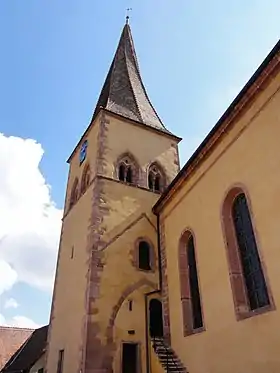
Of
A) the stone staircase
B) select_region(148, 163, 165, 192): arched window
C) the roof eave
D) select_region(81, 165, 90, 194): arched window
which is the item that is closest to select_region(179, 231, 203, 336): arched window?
the stone staircase

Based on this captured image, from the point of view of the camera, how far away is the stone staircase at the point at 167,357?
30.0 ft

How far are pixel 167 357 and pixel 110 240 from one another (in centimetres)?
428

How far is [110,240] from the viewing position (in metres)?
12.2

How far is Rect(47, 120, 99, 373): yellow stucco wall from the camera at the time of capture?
11.0 metres

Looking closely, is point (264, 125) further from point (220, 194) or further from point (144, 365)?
point (144, 365)

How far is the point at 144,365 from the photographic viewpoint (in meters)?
10.3

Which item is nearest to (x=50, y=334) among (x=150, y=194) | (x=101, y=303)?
(x=101, y=303)

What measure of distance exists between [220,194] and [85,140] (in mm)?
9674

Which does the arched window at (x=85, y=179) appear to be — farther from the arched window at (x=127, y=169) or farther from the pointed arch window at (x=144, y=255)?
the pointed arch window at (x=144, y=255)

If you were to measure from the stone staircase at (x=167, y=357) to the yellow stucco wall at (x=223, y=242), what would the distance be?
204 mm

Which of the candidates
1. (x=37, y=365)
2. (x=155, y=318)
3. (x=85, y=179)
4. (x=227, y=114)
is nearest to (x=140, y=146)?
(x=85, y=179)

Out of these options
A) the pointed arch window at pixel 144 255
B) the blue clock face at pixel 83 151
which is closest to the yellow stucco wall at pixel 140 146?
the blue clock face at pixel 83 151

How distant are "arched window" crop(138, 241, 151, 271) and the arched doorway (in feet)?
4.26

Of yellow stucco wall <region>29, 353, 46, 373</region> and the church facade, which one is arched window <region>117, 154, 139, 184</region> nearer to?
the church facade
